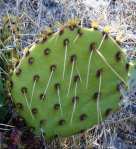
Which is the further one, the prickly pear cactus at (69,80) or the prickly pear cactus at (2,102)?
the prickly pear cactus at (2,102)

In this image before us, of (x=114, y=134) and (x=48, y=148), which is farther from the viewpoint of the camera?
(x=114, y=134)

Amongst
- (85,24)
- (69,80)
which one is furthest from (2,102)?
(85,24)

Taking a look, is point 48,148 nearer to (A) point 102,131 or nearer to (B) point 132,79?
(A) point 102,131

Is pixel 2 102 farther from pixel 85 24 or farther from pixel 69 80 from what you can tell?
pixel 85 24

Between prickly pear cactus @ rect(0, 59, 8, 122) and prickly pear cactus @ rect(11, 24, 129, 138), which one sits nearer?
prickly pear cactus @ rect(11, 24, 129, 138)

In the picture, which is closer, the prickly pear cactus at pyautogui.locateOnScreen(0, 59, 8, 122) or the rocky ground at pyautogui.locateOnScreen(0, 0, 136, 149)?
the prickly pear cactus at pyautogui.locateOnScreen(0, 59, 8, 122)

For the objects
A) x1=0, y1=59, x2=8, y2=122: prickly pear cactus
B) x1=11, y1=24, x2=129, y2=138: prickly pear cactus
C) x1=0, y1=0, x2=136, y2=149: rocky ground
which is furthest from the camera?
x1=0, y1=0, x2=136, y2=149: rocky ground

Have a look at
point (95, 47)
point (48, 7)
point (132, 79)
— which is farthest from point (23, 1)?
point (95, 47)

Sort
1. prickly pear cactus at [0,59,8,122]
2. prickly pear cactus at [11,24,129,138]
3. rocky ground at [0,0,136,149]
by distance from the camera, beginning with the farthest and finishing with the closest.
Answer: rocky ground at [0,0,136,149] < prickly pear cactus at [0,59,8,122] < prickly pear cactus at [11,24,129,138]
